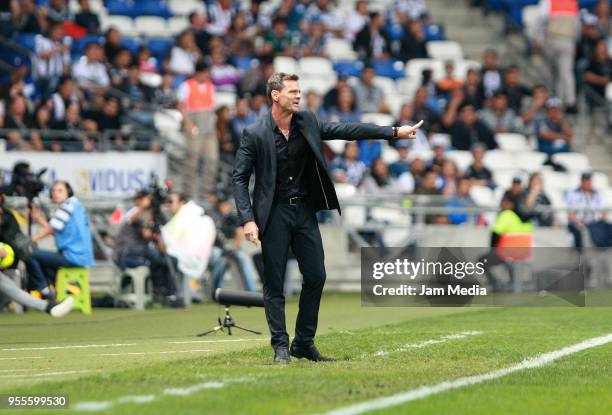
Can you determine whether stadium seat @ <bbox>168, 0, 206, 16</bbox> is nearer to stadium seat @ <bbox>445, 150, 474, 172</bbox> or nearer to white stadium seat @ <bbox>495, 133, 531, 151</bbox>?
stadium seat @ <bbox>445, 150, 474, 172</bbox>

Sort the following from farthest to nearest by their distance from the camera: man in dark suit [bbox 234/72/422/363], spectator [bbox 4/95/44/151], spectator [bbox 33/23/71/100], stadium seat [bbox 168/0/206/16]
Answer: stadium seat [bbox 168/0/206/16] < spectator [bbox 33/23/71/100] < spectator [bbox 4/95/44/151] < man in dark suit [bbox 234/72/422/363]

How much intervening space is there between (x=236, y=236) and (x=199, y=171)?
2685 mm

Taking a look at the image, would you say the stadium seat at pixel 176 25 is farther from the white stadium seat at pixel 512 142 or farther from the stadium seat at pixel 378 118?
the white stadium seat at pixel 512 142

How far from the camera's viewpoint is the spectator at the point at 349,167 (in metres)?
24.0

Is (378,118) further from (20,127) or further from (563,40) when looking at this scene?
(20,127)

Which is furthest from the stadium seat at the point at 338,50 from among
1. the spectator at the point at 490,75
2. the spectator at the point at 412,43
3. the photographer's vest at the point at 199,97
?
the photographer's vest at the point at 199,97

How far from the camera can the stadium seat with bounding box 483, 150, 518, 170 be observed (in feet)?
87.8

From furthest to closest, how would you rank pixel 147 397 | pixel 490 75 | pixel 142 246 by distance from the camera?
pixel 490 75 → pixel 142 246 → pixel 147 397

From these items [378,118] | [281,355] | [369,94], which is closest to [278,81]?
[281,355]

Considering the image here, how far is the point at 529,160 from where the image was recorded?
2709cm

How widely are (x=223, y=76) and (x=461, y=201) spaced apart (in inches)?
198

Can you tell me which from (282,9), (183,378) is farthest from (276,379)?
(282,9)

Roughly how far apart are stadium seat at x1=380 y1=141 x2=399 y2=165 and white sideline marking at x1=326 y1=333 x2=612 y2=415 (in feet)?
42.6

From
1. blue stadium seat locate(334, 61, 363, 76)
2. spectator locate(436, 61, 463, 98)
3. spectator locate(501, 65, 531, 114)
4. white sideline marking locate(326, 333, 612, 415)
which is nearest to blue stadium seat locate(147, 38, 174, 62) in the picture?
blue stadium seat locate(334, 61, 363, 76)
